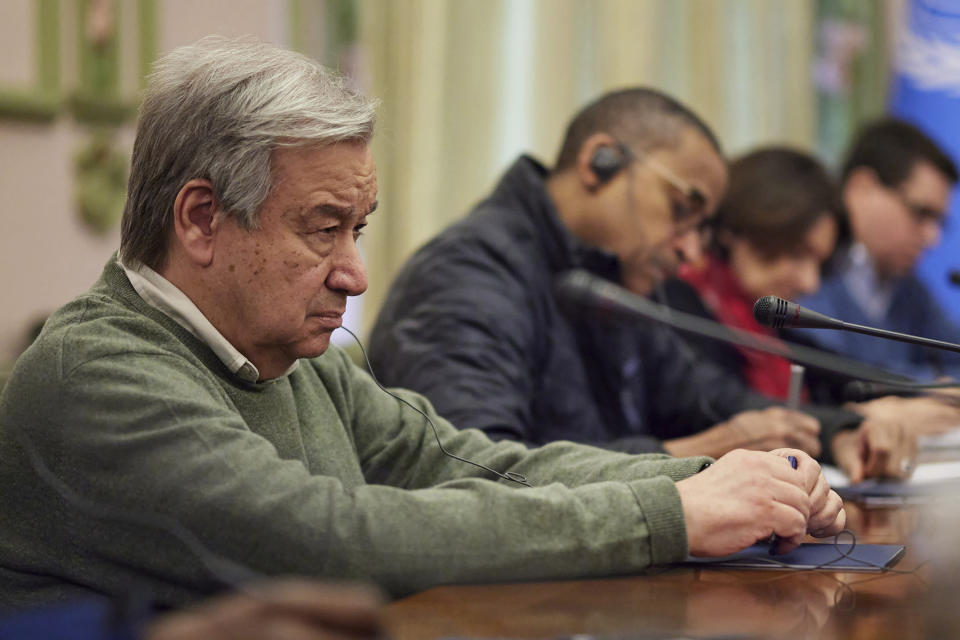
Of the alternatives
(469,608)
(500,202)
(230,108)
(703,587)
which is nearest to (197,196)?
(230,108)

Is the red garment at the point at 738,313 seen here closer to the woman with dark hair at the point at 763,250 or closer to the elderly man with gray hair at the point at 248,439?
the woman with dark hair at the point at 763,250

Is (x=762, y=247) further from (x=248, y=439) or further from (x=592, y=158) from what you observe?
(x=248, y=439)

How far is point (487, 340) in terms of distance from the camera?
1876 mm

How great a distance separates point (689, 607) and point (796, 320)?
0.47 meters

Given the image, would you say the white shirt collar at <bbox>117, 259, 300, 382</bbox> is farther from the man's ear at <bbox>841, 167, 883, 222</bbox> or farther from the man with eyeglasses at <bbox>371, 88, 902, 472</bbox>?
the man's ear at <bbox>841, 167, 883, 222</bbox>

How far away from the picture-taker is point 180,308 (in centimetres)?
120

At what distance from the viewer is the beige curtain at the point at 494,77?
329 cm

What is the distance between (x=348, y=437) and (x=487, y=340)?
489mm

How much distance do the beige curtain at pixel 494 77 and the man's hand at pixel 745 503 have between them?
6.93ft

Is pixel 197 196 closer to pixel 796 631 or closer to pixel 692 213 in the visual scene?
pixel 796 631

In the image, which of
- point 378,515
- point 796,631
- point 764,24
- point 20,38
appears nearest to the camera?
point 796,631

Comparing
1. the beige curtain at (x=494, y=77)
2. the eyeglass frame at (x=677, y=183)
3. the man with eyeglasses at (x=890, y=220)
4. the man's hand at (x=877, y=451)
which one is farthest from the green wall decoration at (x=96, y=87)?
the man with eyeglasses at (x=890, y=220)

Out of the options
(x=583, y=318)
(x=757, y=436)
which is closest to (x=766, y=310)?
(x=757, y=436)

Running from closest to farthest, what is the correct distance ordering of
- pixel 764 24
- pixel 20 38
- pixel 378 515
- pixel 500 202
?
pixel 378 515 < pixel 500 202 < pixel 20 38 < pixel 764 24
